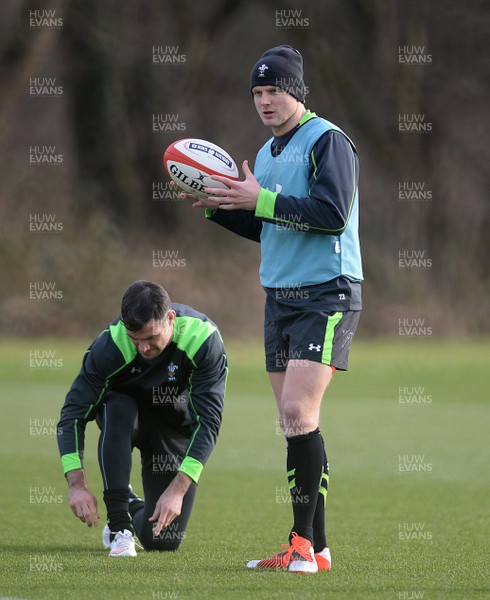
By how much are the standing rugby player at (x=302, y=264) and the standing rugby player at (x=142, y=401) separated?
0.46 metres

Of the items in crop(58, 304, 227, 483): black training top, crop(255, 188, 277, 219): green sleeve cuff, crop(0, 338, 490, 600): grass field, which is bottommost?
crop(0, 338, 490, 600): grass field

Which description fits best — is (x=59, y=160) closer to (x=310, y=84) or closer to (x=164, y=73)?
(x=164, y=73)

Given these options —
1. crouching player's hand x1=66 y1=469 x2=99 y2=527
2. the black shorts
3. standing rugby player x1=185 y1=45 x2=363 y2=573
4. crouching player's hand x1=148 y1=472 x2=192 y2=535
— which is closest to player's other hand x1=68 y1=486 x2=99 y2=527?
crouching player's hand x1=66 y1=469 x2=99 y2=527

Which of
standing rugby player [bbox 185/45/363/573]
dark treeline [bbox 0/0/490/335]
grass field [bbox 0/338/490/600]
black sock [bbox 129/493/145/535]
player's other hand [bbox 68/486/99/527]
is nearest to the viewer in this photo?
grass field [bbox 0/338/490/600]

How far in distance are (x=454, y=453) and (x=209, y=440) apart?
4.47 m

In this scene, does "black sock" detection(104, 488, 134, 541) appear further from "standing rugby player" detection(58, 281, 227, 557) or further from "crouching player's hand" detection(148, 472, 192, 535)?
"crouching player's hand" detection(148, 472, 192, 535)

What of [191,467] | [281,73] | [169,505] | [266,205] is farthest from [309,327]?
[281,73]

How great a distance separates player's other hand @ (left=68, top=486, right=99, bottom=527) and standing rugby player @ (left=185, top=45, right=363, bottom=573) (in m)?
0.74

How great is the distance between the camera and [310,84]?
28359 millimetres

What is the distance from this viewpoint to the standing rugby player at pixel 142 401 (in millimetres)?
5270

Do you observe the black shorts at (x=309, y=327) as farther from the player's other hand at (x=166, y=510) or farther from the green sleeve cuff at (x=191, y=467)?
the player's other hand at (x=166, y=510)

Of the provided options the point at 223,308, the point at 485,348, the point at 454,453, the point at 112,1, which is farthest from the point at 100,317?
the point at 454,453

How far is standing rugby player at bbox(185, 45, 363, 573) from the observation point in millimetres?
5008

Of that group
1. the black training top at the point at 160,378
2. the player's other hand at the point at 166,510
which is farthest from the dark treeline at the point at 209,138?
the player's other hand at the point at 166,510
